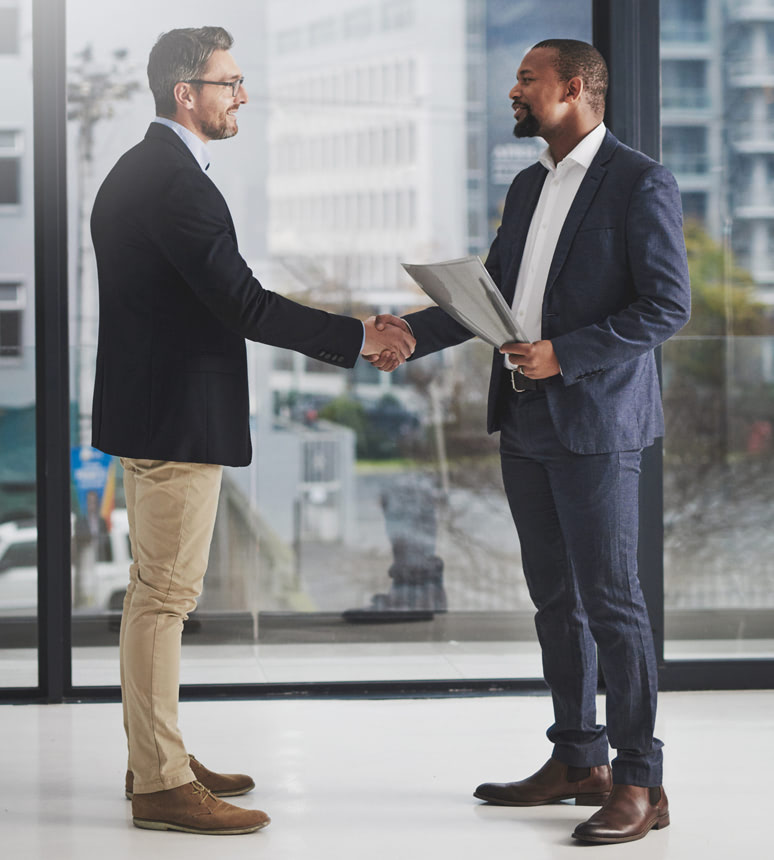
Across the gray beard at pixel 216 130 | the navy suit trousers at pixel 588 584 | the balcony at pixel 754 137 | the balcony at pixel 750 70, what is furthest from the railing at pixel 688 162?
the gray beard at pixel 216 130

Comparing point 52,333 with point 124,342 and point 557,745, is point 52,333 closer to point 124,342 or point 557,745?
point 124,342

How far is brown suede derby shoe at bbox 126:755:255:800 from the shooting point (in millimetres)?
2330

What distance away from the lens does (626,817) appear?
81.8 inches

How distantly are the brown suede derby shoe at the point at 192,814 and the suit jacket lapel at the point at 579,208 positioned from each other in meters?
1.24

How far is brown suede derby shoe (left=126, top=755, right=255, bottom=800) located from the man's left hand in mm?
1101

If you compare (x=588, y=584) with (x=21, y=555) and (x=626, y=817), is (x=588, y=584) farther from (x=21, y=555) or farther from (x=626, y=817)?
(x=21, y=555)

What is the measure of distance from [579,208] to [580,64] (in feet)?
1.03

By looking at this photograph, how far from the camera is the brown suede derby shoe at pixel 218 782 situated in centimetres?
233

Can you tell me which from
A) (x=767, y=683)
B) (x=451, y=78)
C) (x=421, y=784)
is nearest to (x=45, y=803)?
(x=421, y=784)

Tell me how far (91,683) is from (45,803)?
0.85m

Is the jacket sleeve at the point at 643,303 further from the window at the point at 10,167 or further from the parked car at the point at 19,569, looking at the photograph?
the window at the point at 10,167

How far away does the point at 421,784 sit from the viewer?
2.42 m

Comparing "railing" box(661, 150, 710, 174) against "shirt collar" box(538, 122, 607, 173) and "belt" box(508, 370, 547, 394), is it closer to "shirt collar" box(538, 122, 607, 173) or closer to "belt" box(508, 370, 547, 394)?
"shirt collar" box(538, 122, 607, 173)

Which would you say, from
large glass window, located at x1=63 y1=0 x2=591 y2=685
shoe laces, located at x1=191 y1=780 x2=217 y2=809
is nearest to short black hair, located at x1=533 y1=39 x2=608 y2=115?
large glass window, located at x1=63 y1=0 x2=591 y2=685
